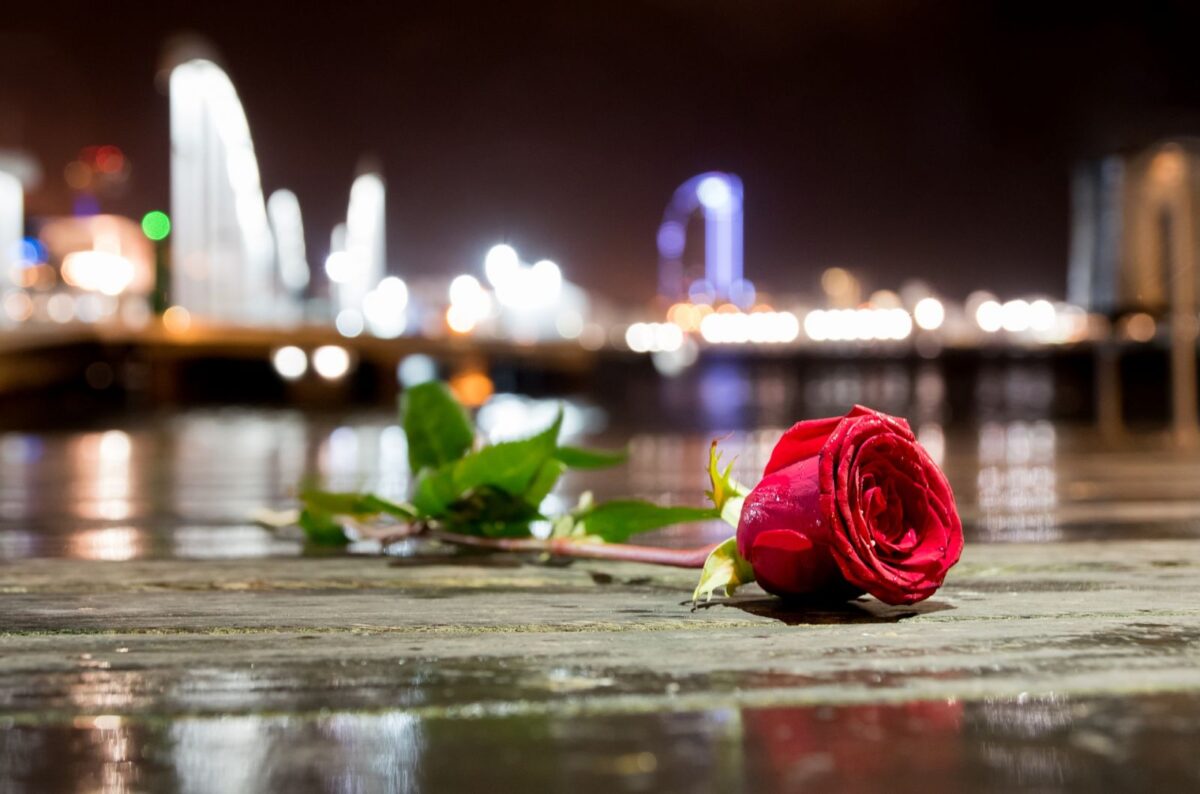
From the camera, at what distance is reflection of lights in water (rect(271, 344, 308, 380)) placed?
37.4 m

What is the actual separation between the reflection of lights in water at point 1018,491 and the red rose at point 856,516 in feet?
3.07

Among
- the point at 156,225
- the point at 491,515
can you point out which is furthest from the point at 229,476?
the point at 156,225

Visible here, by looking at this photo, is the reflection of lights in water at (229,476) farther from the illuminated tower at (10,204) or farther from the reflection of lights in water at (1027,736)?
the illuminated tower at (10,204)

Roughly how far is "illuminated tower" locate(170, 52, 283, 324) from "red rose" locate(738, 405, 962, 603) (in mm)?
36487

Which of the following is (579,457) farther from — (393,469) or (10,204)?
(10,204)

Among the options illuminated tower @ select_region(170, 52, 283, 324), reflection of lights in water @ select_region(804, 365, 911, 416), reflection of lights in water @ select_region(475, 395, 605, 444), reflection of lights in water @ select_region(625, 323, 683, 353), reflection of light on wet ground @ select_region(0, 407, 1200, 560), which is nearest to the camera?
reflection of light on wet ground @ select_region(0, 407, 1200, 560)

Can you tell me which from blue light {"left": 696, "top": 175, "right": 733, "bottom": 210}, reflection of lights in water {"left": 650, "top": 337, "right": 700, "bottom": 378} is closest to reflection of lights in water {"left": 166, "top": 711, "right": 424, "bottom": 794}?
reflection of lights in water {"left": 650, "top": 337, "right": 700, "bottom": 378}

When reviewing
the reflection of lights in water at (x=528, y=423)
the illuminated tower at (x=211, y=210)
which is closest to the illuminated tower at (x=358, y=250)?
the illuminated tower at (x=211, y=210)

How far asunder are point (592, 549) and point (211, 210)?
40.6 metres

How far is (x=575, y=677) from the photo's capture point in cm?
88

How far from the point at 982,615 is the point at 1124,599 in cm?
21

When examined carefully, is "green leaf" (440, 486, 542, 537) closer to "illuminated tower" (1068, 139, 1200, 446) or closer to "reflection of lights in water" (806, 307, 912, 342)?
"illuminated tower" (1068, 139, 1200, 446)

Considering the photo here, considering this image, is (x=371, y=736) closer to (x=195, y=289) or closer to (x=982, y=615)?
(x=982, y=615)

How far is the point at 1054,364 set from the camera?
5372 cm
